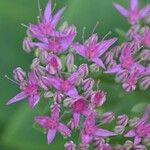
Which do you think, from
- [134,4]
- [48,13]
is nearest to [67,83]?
[48,13]

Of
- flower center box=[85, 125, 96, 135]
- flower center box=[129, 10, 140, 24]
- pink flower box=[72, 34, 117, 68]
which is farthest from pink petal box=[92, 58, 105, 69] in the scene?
flower center box=[129, 10, 140, 24]

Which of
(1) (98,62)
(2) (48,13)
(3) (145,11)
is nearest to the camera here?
(1) (98,62)

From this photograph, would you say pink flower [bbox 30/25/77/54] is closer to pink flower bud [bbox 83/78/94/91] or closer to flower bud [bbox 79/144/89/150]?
pink flower bud [bbox 83/78/94/91]

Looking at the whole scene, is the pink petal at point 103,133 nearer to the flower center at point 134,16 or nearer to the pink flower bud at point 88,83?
the pink flower bud at point 88,83

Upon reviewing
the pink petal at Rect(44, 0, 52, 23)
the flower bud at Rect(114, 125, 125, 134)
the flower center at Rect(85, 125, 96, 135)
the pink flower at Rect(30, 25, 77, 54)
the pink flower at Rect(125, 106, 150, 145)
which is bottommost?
the pink flower at Rect(125, 106, 150, 145)

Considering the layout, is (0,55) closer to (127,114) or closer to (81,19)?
(81,19)

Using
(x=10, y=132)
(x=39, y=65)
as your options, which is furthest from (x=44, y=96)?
(x=10, y=132)

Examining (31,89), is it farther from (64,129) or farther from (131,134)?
(131,134)
